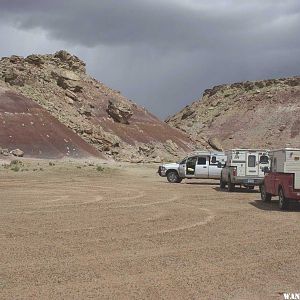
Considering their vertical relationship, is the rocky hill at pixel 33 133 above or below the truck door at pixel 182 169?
above

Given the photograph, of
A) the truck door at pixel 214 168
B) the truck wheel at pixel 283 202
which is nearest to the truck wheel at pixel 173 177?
the truck door at pixel 214 168

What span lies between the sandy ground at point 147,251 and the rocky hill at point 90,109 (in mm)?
49568

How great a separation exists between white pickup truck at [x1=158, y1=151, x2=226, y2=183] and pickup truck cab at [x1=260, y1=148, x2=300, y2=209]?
43.6 feet

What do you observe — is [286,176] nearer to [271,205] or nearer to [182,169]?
[271,205]

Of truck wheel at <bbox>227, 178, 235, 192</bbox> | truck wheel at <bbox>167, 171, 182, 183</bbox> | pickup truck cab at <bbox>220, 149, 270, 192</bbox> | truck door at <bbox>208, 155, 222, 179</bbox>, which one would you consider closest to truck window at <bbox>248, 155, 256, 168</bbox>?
pickup truck cab at <bbox>220, 149, 270, 192</bbox>

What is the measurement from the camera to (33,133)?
62.9 m

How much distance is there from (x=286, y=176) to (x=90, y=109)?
2518 inches

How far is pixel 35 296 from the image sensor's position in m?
7.91

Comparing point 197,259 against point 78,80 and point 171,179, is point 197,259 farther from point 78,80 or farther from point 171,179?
point 78,80

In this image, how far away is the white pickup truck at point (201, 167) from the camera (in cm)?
3431

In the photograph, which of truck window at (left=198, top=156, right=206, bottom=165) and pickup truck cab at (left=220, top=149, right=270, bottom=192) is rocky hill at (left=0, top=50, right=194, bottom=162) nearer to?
truck window at (left=198, top=156, right=206, bottom=165)

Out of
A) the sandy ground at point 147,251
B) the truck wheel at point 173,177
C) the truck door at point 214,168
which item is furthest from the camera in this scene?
the truck wheel at point 173,177

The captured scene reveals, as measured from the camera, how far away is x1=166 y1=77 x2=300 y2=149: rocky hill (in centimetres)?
11275

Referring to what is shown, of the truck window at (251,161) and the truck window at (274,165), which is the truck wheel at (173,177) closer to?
the truck window at (251,161)
